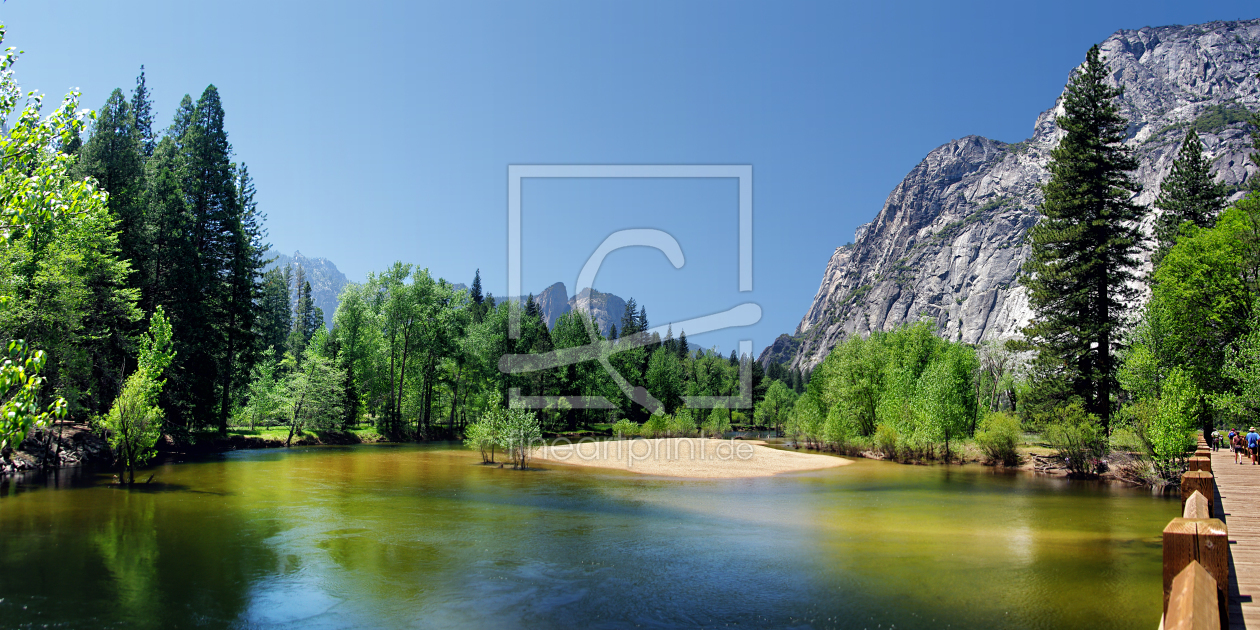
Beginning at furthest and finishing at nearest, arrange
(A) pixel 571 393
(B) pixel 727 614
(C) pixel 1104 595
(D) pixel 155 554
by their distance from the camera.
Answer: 1. (A) pixel 571 393
2. (D) pixel 155 554
3. (C) pixel 1104 595
4. (B) pixel 727 614

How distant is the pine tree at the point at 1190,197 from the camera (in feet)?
139

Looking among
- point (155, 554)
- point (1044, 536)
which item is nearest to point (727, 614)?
point (1044, 536)

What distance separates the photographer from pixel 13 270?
28.6 meters

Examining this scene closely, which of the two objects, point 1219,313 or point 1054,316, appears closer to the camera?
point 1219,313

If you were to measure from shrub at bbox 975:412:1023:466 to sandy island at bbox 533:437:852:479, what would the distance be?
9686 mm

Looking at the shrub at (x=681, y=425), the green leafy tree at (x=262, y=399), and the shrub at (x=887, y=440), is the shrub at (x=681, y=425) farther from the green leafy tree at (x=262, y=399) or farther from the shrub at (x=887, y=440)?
the green leafy tree at (x=262, y=399)

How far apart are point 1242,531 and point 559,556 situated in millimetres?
15342

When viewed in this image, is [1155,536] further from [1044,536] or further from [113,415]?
[113,415]

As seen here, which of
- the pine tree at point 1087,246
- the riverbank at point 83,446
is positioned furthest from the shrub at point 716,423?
the riverbank at point 83,446

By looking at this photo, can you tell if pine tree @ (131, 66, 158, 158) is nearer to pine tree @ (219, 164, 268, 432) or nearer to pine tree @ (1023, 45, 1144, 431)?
pine tree @ (219, 164, 268, 432)

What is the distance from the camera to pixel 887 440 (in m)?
51.3

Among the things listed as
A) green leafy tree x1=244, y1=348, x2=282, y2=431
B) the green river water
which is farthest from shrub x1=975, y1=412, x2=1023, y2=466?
green leafy tree x1=244, y1=348, x2=282, y2=431

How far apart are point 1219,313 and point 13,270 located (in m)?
58.1

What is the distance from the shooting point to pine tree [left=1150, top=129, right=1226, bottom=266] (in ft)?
139
